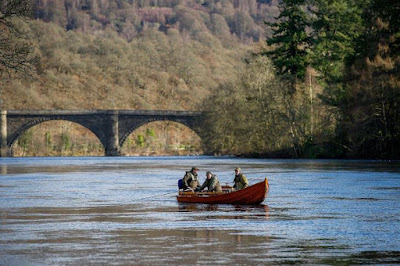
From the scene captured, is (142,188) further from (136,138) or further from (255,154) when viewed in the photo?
(136,138)

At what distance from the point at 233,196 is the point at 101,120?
115896 mm

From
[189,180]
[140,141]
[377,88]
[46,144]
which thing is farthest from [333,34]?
[140,141]

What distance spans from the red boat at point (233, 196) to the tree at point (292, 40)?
2570 inches

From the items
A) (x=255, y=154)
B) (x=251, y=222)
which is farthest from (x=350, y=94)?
(x=251, y=222)

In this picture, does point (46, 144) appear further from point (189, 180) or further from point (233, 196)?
point (233, 196)

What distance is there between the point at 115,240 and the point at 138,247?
4.93 ft

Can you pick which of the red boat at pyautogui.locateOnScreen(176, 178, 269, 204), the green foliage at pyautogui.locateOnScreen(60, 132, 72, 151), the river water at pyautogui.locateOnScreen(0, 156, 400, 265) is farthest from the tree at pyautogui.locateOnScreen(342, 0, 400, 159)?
the green foliage at pyautogui.locateOnScreen(60, 132, 72, 151)

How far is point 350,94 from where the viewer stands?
75188 mm

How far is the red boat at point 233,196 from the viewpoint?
3356 cm

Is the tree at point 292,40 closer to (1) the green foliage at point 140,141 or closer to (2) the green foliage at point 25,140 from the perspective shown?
(2) the green foliage at point 25,140

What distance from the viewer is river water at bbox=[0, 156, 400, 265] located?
2014cm

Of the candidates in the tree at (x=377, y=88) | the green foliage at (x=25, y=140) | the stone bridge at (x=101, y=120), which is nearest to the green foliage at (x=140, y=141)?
the stone bridge at (x=101, y=120)

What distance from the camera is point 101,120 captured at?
148500 mm

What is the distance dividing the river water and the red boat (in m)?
0.35
